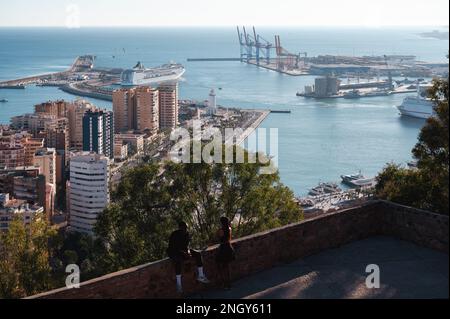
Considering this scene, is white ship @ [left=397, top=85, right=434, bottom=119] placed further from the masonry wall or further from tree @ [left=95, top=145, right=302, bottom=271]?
the masonry wall

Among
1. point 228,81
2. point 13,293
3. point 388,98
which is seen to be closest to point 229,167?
point 13,293

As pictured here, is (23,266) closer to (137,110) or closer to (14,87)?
(137,110)

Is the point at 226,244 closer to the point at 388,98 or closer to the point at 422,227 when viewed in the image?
the point at 422,227

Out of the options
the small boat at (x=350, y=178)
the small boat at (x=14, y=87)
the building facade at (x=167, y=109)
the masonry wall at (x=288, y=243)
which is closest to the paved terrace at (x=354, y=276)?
the masonry wall at (x=288, y=243)

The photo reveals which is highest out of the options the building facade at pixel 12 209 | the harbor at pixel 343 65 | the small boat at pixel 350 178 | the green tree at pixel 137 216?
the green tree at pixel 137 216

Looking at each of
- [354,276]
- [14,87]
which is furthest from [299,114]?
[354,276]

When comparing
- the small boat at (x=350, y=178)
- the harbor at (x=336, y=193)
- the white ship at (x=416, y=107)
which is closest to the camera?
the harbor at (x=336, y=193)

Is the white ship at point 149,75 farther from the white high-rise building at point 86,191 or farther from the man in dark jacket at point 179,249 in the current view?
the man in dark jacket at point 179,249
